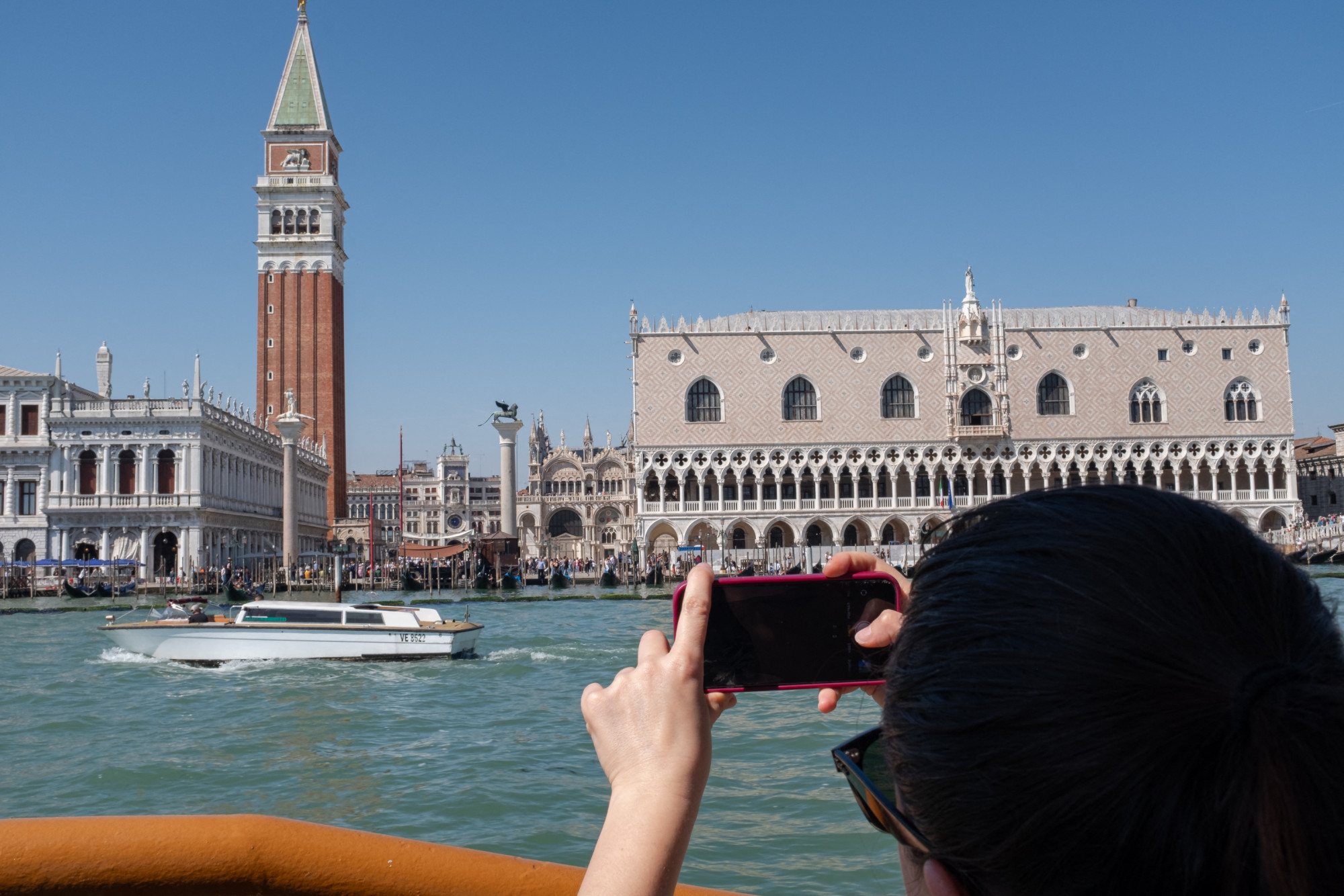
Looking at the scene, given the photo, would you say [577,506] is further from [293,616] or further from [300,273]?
[293,616]

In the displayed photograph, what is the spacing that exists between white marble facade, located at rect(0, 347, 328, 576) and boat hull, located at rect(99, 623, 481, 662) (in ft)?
64.7

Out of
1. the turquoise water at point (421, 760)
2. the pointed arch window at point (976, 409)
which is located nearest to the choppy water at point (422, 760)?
the turquoise water at point (421, 760)

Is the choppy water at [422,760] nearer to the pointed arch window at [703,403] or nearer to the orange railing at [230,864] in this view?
the orange railing at [230,864]

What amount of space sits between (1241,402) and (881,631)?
3680 centimetres

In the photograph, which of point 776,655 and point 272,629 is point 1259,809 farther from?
point 272,629

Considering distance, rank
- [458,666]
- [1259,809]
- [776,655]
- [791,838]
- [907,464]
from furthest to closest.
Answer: [907,464]
[458,666]
[791,838]
[776,655]
[1259,809]

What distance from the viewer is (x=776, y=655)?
1.03 m

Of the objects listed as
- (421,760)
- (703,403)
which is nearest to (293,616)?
(421,760)

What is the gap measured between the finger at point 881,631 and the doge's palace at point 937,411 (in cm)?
3154

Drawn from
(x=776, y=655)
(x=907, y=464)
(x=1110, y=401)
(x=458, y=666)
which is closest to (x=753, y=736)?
(x=458, y=666)

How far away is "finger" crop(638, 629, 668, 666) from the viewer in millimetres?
862

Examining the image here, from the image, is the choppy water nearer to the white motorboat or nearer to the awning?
the white motorboat

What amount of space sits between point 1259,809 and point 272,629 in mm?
13282

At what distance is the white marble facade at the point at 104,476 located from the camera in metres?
30.9
